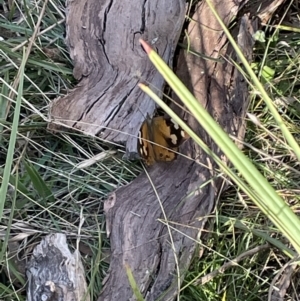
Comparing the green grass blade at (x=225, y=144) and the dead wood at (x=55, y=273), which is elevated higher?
the green grass blade at (x=225, y=144)

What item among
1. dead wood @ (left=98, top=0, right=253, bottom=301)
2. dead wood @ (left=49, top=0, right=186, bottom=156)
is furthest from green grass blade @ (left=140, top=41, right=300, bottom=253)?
dead wood @ (left=49, top=0, right=186, bottom=156)

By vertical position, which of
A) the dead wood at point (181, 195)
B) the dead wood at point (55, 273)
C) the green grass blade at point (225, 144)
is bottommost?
the dead wood at point (55, 273)

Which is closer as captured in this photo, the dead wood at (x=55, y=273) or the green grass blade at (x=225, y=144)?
the green grass blade at (x=225, y=144)

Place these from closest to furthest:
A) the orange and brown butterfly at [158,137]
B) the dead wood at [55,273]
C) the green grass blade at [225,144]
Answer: the green grass blade at [225,144] < the dead wood at [55,273] < the orange and brown butterfly at [158,137]

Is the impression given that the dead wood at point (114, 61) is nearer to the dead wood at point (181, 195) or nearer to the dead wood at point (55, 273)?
the dead wood at point (181, 195)

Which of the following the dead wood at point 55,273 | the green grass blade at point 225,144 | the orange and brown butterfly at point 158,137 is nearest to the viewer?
the green grass blade at point 225,144

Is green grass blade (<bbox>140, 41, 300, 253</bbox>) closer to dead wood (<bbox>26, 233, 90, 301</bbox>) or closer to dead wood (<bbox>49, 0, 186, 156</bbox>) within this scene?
dead wood (<bbox>26, 233, 90, 301</bbox>)

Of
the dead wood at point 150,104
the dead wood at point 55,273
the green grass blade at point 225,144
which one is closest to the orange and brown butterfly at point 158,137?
the dead wood at point 150,104
